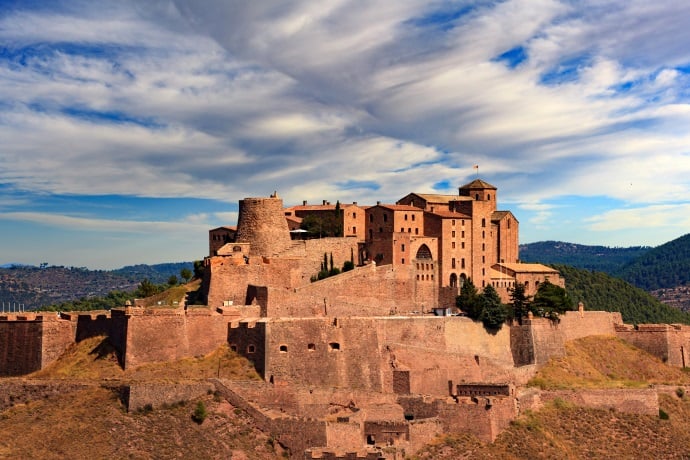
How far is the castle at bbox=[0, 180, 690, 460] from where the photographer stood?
47.5 m

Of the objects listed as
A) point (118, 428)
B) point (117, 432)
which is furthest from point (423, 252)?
point (117, 432)

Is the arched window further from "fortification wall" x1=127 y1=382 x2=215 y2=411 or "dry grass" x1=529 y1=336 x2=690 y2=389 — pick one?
"fortification wall" x1=127 y1=382 x2=215 y2=411

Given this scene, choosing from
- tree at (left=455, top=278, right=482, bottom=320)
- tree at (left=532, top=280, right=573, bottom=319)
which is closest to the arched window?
tree at (left=455, top=278, right=482, bottom=320)

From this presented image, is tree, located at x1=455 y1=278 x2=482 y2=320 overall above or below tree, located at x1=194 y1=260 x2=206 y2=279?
below

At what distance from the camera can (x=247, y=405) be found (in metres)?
45.9

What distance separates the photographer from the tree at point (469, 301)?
6081cm

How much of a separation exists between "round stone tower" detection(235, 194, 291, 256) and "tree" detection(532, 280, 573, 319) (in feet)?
57.4

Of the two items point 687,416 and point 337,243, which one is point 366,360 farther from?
point 687,416

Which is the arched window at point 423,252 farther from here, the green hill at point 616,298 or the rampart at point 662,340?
the green hill at point 616,298

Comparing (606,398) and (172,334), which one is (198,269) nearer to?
(172,334)

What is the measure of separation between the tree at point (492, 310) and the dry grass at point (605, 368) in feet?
13.5

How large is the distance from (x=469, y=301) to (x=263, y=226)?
14.2 m

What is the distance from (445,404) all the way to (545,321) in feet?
55.4

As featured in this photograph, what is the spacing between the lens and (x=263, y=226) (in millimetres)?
62000
